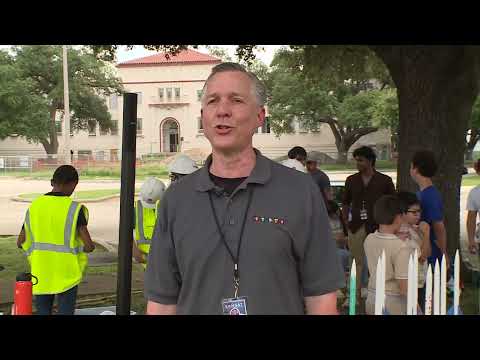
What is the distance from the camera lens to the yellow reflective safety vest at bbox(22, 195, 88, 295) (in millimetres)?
4992

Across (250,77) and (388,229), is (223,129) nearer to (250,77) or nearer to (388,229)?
(250,77)

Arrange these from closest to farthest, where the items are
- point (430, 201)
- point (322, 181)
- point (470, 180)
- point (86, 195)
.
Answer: point (430, 201) → point (322, 181) → point (86, 195) → point (470, 180)

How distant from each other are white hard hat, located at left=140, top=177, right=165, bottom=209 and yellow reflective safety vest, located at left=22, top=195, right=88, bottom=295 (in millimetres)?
717

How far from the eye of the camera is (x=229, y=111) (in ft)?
7.11

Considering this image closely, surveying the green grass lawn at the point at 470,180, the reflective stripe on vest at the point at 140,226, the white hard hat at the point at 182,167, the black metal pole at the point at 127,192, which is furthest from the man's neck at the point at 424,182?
the green grass lawn at the point at 470,180

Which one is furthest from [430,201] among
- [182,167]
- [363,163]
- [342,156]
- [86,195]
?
[342,156]

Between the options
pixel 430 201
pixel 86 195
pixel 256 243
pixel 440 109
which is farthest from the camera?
pixel 86 195

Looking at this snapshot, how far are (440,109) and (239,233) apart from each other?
22.8ft

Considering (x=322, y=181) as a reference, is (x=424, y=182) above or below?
above

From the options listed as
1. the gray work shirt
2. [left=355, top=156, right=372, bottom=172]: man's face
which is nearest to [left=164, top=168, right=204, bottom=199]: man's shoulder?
the gray work shirt

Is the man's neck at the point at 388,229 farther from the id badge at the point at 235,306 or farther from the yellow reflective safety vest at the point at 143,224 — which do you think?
the id badge at the point at 235,306

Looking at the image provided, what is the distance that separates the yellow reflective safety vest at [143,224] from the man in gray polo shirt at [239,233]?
3.37 metres

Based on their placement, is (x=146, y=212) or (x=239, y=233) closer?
(x=239, y=233)
